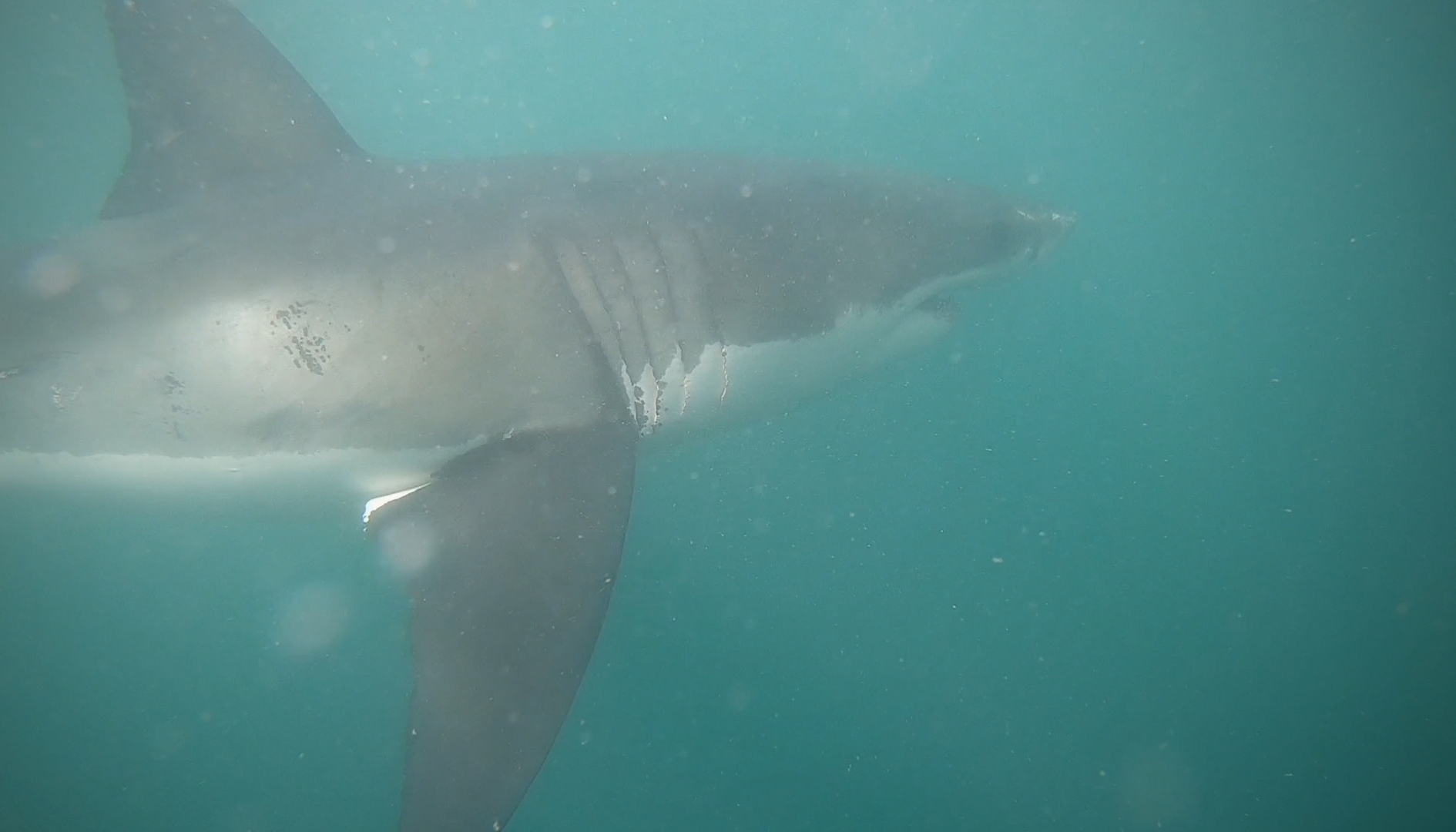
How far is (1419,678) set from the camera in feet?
39.5

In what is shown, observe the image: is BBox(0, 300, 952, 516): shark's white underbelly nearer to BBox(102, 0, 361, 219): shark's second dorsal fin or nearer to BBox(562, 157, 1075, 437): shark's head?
BBox(562, 157, 1075, 437): shark's head

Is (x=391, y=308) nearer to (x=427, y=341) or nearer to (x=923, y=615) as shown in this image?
(x=427, y=341)

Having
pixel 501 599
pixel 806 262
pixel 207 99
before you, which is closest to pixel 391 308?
pixel 501 599

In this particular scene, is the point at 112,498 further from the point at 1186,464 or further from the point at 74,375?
the point at 1186,464

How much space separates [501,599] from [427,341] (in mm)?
1157

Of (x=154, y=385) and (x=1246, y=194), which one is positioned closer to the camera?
(x=154, y=385)

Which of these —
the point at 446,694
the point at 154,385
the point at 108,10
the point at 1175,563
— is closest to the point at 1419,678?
the point at 1175,563

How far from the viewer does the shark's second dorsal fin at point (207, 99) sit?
10.8 feet

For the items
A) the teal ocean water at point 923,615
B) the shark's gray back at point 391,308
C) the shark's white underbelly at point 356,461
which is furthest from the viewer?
the teal ocean water at point 923,615

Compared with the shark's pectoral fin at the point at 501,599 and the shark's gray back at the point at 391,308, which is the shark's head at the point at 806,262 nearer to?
the shark's gray back at the point at 391,308

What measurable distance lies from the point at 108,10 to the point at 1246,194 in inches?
1701

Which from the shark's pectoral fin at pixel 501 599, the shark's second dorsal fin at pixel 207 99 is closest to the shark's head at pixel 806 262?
the shark's pectoral fin at pixel 501 599

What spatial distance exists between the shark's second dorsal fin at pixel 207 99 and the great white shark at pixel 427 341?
0.5 inches

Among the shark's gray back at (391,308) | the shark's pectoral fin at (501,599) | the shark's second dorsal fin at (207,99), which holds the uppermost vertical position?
the shark's second dorsal fin at (207,99)
